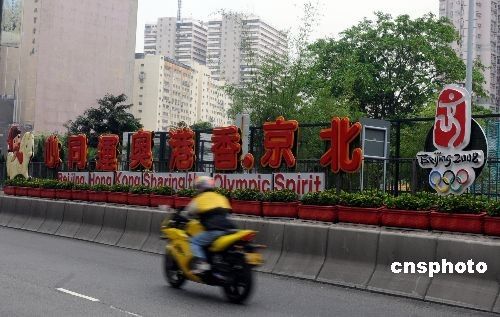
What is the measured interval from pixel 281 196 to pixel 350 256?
3.71 m

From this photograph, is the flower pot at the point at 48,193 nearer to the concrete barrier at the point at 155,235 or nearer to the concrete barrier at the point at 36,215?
the concrete barrier at the point at 36,215

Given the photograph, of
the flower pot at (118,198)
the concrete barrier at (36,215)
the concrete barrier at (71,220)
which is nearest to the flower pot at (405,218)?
the flower pot at (118,198)

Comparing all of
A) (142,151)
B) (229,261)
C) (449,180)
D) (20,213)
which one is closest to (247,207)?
(449,180)

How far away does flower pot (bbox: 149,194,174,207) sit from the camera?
60.9ft

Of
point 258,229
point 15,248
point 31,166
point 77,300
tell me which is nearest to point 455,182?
point 258,229

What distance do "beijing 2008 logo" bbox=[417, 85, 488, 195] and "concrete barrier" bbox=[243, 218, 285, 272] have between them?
314cm

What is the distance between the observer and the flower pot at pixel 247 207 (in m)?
15.5

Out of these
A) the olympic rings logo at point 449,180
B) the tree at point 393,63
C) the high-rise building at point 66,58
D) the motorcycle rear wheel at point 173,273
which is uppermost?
the high-rise building at point 66,58

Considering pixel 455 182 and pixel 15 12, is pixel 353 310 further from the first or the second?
pixel 15 12

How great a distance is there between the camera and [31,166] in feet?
98.4

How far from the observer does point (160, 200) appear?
1895 cm

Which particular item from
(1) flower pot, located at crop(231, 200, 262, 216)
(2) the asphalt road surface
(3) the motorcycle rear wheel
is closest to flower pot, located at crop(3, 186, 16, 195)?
(1) flower pot, located at crop(231, 200, 262, 216)

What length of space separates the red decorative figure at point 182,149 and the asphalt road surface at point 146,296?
784cm

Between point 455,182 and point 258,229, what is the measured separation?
13.1ft
